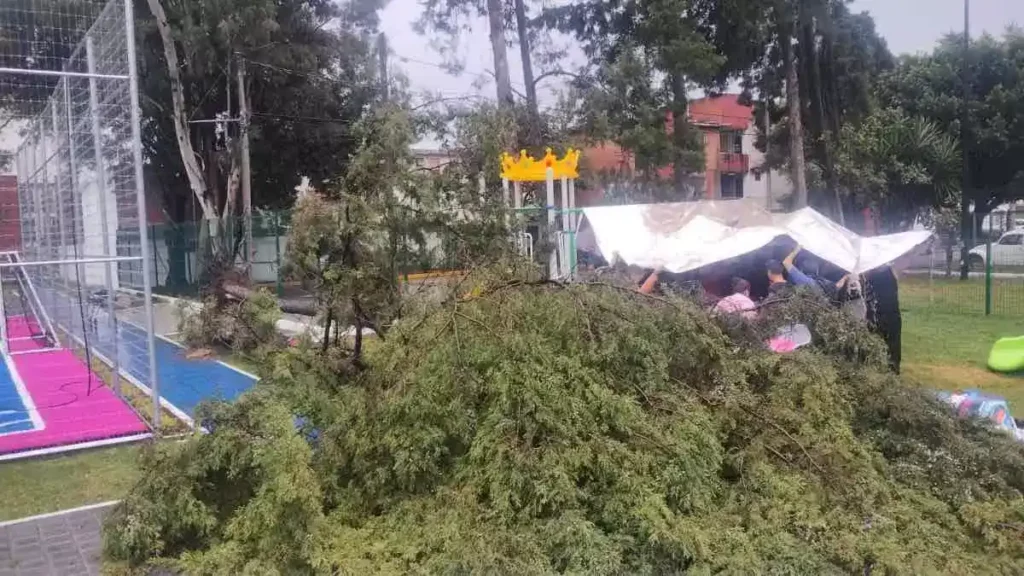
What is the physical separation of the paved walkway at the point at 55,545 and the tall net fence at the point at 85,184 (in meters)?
1.86

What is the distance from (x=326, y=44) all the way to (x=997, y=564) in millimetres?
22271

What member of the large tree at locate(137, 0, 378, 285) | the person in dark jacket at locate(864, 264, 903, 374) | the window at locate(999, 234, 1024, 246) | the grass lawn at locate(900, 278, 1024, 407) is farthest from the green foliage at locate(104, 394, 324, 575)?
the window at locate(999, 234, 1024, 246)

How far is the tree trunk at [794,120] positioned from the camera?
2103 centimetres

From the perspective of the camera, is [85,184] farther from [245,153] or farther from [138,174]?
[245,153]

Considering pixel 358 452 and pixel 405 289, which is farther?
pixel 405 289

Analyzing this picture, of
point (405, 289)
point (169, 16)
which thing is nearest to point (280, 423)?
point (405, 289)

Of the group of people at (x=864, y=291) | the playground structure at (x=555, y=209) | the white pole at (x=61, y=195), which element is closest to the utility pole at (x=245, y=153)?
the white pole at (x=61, y=195)

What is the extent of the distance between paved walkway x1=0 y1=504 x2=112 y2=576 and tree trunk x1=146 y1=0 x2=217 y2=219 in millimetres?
16418

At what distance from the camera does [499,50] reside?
19547mm

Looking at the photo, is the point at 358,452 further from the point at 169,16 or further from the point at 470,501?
the point at 169,16

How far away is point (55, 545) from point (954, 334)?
1186 centimetres

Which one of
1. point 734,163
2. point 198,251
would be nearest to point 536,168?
point 198,251

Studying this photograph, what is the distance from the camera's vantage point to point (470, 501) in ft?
13.6

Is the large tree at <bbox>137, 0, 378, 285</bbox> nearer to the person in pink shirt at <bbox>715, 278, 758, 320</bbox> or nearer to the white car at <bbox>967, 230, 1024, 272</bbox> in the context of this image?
the person in pink shirt at <bbox>715, 278, 758, 320</bbox>
